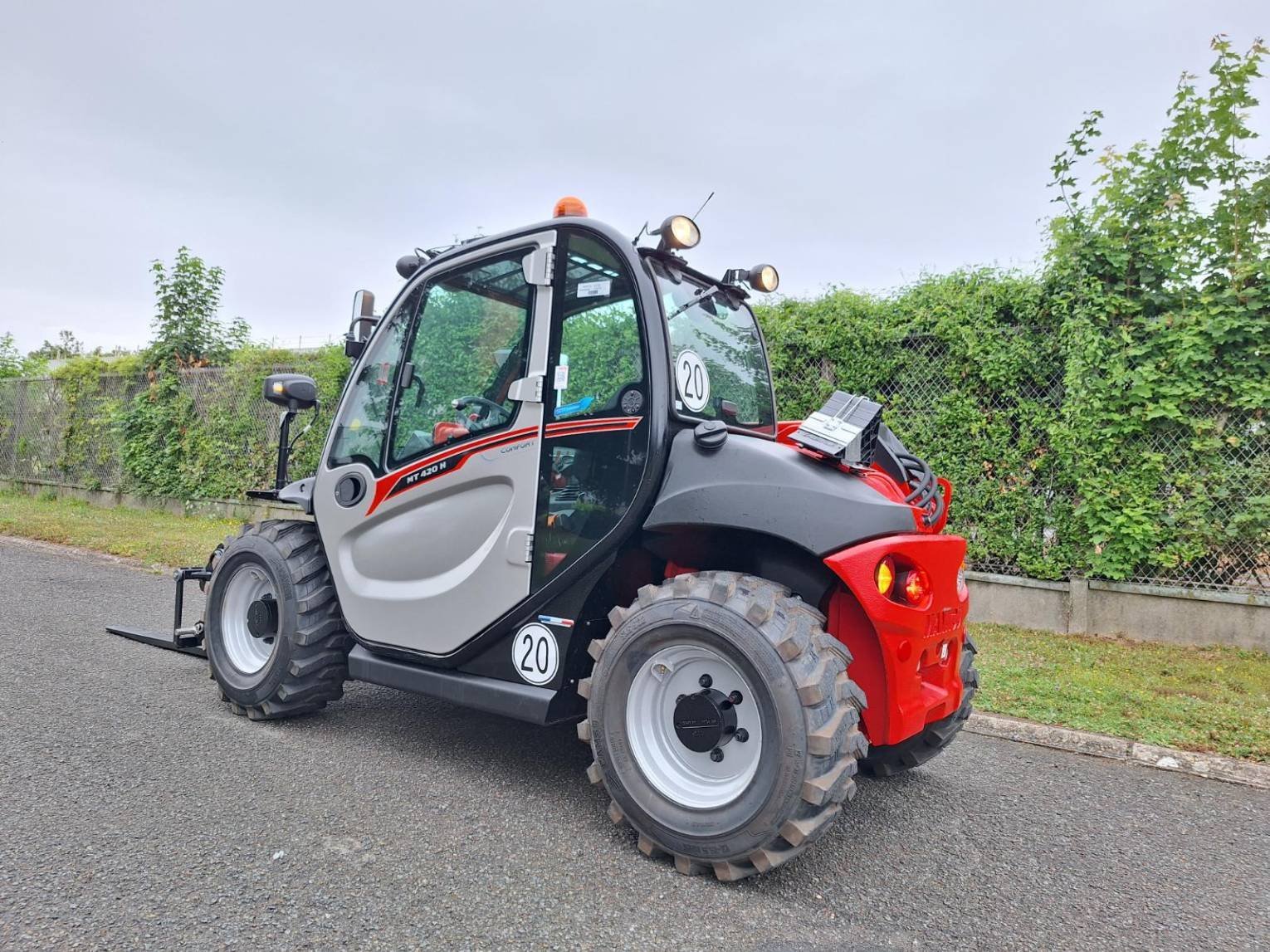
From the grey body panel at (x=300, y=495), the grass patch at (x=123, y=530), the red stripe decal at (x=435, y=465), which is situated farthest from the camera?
the grass patch at (x=123, y=530)

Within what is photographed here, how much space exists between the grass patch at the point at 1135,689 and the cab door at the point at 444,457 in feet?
9.48

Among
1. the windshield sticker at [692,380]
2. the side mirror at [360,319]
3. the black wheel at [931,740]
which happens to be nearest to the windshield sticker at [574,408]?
the windshield sticker at [692,380]

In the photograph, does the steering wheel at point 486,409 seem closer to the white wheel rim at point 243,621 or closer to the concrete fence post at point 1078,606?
the white wheel rim at point 243,621

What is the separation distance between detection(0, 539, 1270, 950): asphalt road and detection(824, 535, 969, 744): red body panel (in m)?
0.49

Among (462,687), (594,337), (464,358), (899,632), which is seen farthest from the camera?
(464,358)

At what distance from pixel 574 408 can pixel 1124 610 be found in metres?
4.82

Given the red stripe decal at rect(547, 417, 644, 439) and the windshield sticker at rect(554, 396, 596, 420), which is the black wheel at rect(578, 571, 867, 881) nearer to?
the red stripe decal at rect(547, 417, 644, 439)

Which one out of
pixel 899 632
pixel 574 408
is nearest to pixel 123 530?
pixel 574 408

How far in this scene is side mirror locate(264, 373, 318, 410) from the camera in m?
3.77

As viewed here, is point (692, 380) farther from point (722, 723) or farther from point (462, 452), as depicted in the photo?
point (722, 723)

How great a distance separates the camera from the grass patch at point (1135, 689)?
395cm

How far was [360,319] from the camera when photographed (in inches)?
150

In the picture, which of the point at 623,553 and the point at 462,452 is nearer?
the point at 623,553

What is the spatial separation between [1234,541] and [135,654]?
7.03 metres
